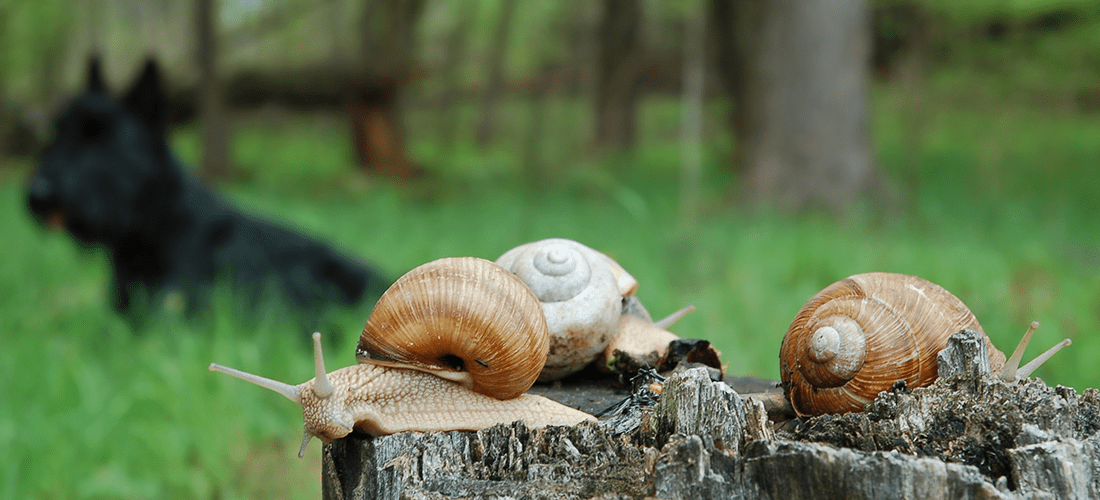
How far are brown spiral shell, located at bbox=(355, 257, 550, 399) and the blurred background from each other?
2.06ft

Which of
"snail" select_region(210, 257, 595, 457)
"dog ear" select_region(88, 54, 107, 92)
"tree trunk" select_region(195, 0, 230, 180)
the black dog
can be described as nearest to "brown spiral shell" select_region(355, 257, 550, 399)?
"snail" select_region(210, 257, 595, 457)

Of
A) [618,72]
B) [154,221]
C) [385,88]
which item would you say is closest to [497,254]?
[154,221]

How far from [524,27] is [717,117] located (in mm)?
4243

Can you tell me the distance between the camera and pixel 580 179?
16.4 feet

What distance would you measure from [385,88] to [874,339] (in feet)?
34.4

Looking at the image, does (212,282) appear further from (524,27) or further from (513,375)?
(524,27)

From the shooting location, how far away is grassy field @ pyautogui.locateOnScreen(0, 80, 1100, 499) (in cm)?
322

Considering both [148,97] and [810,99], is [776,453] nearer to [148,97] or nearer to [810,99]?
[148,97]

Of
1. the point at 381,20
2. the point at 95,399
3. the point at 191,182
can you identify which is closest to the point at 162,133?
the point at 191,182

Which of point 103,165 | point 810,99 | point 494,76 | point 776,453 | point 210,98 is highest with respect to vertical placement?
point 494,76

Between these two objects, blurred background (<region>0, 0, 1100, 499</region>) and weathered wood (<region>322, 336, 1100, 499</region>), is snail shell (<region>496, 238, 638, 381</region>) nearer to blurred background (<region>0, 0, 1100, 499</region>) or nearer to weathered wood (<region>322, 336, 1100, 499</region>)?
weathered wood (<region>322, 336, 1100, 499</region>)

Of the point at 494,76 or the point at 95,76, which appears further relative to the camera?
the point at 494,76

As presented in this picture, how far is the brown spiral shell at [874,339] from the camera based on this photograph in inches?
55.7

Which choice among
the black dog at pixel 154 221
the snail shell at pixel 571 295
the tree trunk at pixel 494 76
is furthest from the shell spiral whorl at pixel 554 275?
the tree trunk at pixel 494 76
